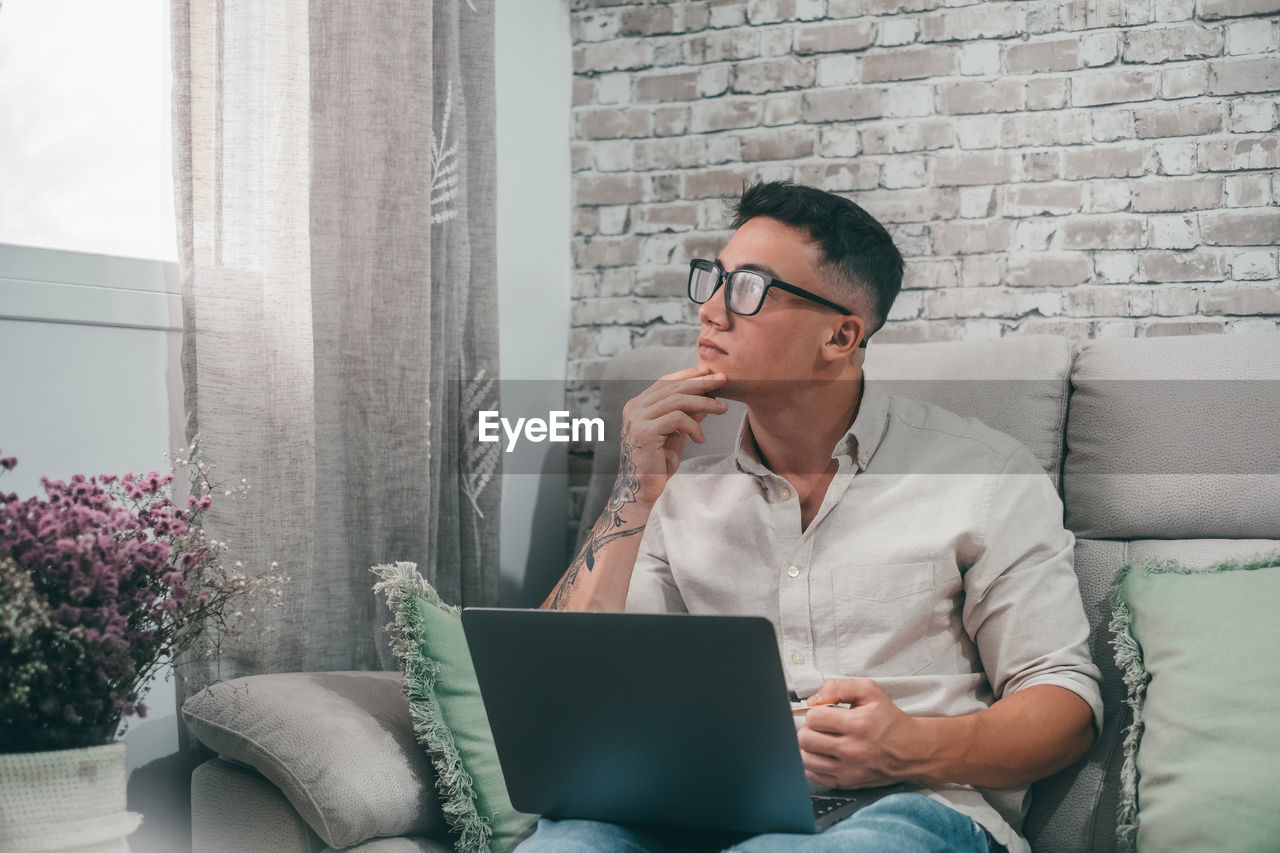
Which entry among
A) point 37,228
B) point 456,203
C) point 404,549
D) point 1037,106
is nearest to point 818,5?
point 1037,106

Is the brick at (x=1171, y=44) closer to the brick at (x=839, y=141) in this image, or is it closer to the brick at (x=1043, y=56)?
the brick at (x=1043, y=56)

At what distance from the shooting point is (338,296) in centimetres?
163

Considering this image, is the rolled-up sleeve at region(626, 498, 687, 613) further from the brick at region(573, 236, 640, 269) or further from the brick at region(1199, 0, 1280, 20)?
the brick at region(1199, 0, 1280, 20)

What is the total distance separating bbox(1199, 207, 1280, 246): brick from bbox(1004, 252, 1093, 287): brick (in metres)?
0.22

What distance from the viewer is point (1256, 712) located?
4.38ft

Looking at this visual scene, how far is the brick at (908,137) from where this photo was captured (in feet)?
7.07

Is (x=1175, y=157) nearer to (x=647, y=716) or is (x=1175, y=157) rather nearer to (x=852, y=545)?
(x=852, y=545)

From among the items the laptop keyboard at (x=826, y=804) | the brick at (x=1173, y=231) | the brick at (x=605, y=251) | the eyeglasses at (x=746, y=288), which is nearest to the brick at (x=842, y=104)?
the brick at (x=605, y=251)

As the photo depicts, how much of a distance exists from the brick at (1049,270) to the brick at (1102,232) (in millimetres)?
26

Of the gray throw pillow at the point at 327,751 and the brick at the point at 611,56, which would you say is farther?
the brick at the point at 611,56

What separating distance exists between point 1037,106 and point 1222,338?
25.4 inches

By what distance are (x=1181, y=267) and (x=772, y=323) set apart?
0.97 meters

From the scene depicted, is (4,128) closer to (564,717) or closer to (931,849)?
(564,717)

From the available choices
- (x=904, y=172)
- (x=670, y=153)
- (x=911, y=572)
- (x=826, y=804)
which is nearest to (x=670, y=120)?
(x=670, y=153)
